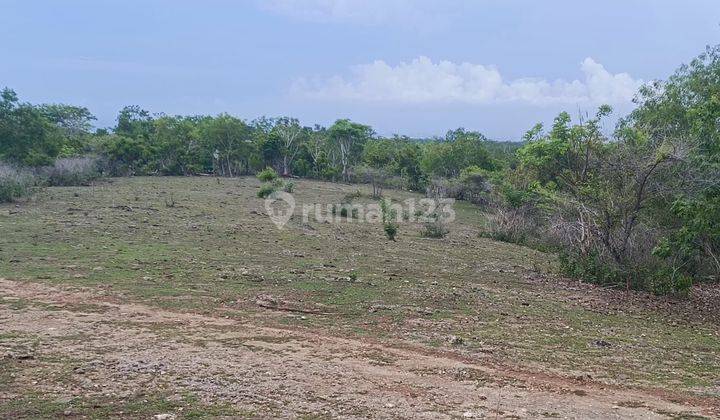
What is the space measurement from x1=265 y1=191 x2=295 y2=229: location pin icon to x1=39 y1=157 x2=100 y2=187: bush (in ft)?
42.3

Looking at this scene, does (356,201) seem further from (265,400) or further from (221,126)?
(265,400)

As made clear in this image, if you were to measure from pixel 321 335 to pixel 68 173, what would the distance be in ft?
99.4

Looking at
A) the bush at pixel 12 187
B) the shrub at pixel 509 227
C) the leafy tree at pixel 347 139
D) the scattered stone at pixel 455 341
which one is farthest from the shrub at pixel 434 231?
the leafy tree at pixel 347 139

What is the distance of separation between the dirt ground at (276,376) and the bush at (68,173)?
90.3 ft

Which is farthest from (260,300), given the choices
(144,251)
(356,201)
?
(356,201)

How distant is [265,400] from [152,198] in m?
23.0

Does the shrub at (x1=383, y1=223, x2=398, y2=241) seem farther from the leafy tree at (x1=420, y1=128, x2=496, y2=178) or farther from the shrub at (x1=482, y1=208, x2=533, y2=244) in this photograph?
the leafy tree at (x1=420, y1=128, x2=496, y2=178)

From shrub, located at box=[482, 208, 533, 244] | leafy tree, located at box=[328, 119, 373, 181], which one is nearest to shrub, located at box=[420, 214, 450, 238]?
shrub, located at box=[482, 208, 533, 244]

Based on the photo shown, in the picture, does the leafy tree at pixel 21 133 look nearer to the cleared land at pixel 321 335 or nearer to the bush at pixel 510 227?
the cleared land at pixel 321 335

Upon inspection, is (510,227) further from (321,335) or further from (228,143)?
(228,143)

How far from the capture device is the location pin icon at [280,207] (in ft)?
73.8

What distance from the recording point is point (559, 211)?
14992 mm

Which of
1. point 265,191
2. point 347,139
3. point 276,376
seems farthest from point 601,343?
point 347,139

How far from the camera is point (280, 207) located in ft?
88.1
